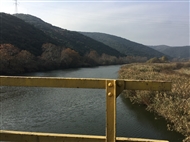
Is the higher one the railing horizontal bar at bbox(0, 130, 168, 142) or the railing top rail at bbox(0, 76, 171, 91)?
the railing top rail at bbox(0, 76, 171, 91)

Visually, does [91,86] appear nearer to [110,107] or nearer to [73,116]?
[110,107]

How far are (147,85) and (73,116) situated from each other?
12.1 m

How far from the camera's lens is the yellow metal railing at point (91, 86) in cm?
280

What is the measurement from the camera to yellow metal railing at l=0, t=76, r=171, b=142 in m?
2.80

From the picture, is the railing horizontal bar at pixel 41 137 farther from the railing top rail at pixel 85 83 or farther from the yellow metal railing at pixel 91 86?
the railing top rail at pixel 85 83

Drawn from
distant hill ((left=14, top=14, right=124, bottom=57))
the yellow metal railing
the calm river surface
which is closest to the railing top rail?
the yellow metal railing

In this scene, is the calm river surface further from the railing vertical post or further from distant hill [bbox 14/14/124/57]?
distant hill [bbox 14/14/124/57]

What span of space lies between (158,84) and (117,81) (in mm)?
516

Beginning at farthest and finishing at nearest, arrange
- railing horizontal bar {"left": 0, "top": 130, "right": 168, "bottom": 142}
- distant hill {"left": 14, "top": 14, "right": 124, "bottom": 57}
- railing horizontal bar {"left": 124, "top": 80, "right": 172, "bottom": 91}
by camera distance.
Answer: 1. distant hill {"left": 14, "top": 14, "right": 124, "bottom": 57}
2. railing horizontal bar {"left": 0, "top": 130, "right": 168, "bottom": 142}
3. railing horizontal bar {"left": 124, "top": 80, "right": 172, "bottom": 91}

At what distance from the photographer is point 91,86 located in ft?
9.39

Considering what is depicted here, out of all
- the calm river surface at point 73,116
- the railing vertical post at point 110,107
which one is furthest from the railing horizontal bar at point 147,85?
the calm river surface at point 73,116

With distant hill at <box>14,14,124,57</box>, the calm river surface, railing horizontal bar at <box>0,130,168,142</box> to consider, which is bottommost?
the calm river surface

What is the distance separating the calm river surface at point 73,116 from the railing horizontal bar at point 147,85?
9015 millimetres

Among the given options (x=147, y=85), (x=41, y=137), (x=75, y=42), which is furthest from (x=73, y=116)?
(x=75, y=42)
